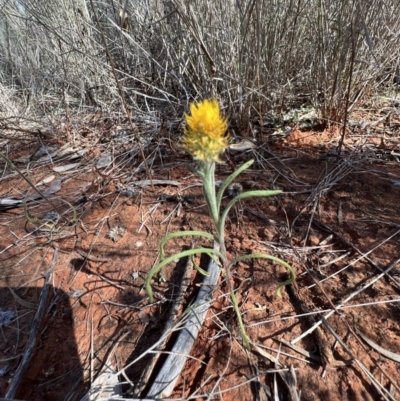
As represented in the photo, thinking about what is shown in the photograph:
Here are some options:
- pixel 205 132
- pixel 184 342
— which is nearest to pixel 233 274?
pixel 184 342

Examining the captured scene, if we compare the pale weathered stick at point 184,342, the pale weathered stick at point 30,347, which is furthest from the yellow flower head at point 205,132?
the pale weathered stick at point 30,347

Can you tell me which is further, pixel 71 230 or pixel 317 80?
pixel 317 80

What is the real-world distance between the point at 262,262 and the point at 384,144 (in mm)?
1360

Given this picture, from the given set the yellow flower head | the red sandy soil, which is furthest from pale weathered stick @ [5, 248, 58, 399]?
the yellow flower head

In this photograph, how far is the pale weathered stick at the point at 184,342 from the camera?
3.23 ft

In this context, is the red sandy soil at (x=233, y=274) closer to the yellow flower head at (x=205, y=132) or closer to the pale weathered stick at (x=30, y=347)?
the pale weathered stick at (x=30, y=347)

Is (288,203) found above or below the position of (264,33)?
below

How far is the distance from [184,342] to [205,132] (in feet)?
2.47

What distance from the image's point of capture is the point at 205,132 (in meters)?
0.75

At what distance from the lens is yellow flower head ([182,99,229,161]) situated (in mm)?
750

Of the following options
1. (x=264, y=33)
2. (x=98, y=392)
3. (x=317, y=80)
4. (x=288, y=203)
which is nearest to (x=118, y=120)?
(x=264, y=33)

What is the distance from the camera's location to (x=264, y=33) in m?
2.26

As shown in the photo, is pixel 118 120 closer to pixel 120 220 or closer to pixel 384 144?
pixel 120 220

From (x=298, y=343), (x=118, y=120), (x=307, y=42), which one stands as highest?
(x=307, y=42)
